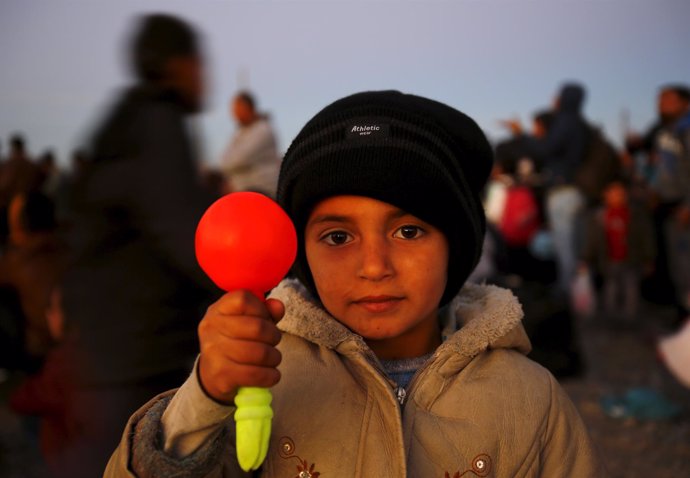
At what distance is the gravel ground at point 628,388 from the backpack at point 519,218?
108cm

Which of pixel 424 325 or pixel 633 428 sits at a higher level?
pixel 424 325

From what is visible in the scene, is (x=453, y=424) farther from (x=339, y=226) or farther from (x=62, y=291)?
(x=62, y=291)

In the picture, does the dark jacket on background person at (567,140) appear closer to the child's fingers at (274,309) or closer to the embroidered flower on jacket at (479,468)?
the embroidered flower on jacket at (479,468)

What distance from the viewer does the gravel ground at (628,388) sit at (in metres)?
3.84

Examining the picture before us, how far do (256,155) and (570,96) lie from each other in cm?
356

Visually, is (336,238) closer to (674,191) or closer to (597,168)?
(674,191)

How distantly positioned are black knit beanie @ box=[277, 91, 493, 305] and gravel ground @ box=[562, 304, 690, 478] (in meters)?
1.86

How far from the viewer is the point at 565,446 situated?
1.55m

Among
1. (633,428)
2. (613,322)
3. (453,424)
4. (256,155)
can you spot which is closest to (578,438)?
(453,424)

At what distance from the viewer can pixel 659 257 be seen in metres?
7.33

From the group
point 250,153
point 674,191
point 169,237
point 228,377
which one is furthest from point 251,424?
point 674,191

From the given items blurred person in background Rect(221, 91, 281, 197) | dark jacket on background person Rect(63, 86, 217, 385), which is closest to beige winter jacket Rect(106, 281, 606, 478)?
dark jacket on background person Rect(63, 86, 217, 385)

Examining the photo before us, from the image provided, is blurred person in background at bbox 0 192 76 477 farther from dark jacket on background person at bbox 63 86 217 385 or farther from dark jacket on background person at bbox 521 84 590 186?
dark jacket on background person at bbox 521 84 590 186

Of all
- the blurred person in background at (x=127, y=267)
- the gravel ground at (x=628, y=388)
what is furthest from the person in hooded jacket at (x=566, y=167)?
the blurred person in background at (x=127, y=267)
